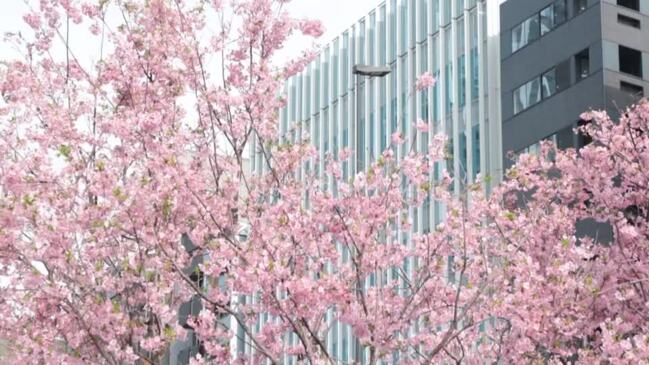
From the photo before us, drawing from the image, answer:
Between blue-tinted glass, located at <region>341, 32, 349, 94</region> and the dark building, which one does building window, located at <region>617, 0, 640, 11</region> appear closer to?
the dark building

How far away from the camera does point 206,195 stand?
16.5 m

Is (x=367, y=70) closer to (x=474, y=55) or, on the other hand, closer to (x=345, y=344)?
(x=474, y=55)

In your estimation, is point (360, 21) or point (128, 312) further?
point (360, 21)

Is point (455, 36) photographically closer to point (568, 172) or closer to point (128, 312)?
point (568, 172)

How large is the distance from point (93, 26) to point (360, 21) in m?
43.3

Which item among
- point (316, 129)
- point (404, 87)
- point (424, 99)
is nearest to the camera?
point (424, 99)

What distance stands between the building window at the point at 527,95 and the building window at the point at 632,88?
3.78 m

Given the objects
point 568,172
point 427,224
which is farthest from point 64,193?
point 427,224

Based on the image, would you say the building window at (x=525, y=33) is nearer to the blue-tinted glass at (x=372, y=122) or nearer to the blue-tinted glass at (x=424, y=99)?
the blue-tinted glass at (x=424, y=99)

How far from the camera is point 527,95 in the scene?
46750 millimetres

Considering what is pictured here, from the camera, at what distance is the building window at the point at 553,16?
45.2 m

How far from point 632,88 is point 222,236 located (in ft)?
95.1

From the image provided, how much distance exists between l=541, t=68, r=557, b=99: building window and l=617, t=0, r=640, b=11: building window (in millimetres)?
3299

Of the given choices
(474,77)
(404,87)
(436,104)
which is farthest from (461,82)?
(404,87)
